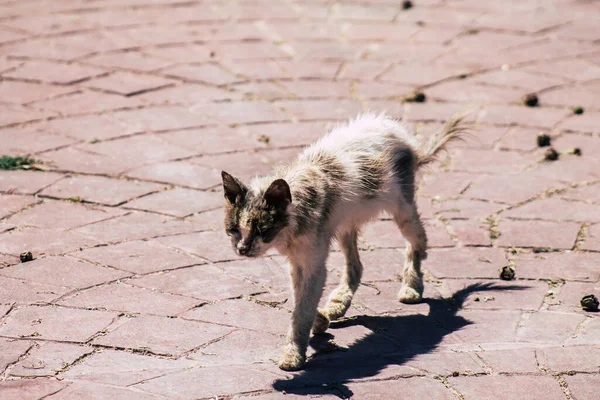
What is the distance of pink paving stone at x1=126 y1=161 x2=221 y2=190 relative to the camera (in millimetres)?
6770

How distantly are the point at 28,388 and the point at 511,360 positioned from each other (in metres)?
2.36

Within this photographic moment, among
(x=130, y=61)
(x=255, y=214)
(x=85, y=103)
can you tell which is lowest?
(x=85, y=103)

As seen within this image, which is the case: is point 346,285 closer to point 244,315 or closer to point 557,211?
point 244,315

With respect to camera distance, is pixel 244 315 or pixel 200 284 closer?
pixel 244 315

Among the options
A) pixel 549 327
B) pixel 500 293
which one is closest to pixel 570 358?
pixel 549 327

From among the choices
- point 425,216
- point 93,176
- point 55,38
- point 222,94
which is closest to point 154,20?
point 55,38

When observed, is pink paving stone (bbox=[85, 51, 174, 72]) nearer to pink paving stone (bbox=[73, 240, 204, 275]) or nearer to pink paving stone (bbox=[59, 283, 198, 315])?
pink paving stone (bbox=[73, 240, 204, 275])

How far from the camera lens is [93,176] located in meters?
6.79

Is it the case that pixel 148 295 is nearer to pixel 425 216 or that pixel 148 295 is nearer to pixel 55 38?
pixel 425 216

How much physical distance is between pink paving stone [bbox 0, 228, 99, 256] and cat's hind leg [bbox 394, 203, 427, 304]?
2.01 m

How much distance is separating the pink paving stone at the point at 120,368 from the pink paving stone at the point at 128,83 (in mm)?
4225

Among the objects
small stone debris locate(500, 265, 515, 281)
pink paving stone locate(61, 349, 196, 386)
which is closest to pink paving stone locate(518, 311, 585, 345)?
small stone debris locate(500, 265, 515, 281)

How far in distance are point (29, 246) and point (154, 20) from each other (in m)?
5.01

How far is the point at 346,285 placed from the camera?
17.3ft
